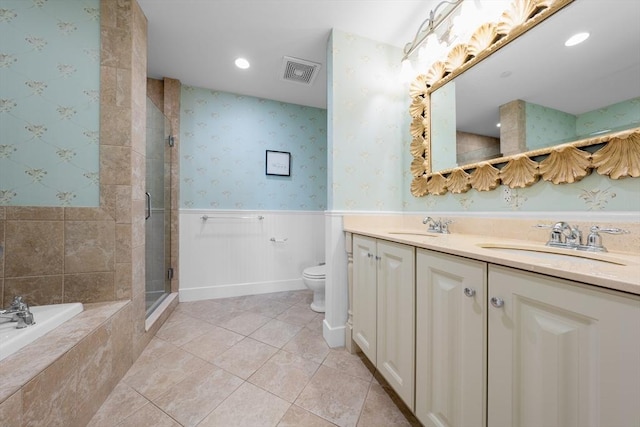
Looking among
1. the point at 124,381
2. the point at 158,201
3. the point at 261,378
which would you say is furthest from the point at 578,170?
the point at 158,201

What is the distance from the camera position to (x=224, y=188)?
8.20 feet

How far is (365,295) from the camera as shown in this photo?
1293 mm

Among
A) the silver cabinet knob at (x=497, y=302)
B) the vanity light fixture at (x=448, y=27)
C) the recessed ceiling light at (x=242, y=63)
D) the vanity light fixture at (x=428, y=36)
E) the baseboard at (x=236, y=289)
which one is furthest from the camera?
the baseboard at (x=236, y=289)

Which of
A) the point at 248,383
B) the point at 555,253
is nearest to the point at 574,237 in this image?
the point at 555,253

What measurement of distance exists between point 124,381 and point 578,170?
92.9 inches

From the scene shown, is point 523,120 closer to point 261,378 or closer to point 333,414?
point 333,414

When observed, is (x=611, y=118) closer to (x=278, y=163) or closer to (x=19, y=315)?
(x=278, y=163)

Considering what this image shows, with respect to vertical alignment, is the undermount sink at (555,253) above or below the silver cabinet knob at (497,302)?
above

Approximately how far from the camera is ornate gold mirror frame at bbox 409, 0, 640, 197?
2.53 feet

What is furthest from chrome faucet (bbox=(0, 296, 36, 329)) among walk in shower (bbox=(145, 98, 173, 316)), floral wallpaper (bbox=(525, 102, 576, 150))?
floral wallpaper (bbox=(525, 102, 576, 150))

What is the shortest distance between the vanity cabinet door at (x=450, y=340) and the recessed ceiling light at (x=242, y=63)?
7.12 ft

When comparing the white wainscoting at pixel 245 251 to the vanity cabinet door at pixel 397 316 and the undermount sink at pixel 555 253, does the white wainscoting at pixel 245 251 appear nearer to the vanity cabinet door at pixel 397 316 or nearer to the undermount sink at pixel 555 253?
the vanity cabinet door at pixel 397 316

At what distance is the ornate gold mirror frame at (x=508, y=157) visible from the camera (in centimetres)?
77

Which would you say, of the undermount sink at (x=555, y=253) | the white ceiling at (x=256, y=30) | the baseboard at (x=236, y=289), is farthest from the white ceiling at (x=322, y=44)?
the baseboard at (x=236, y=289)
